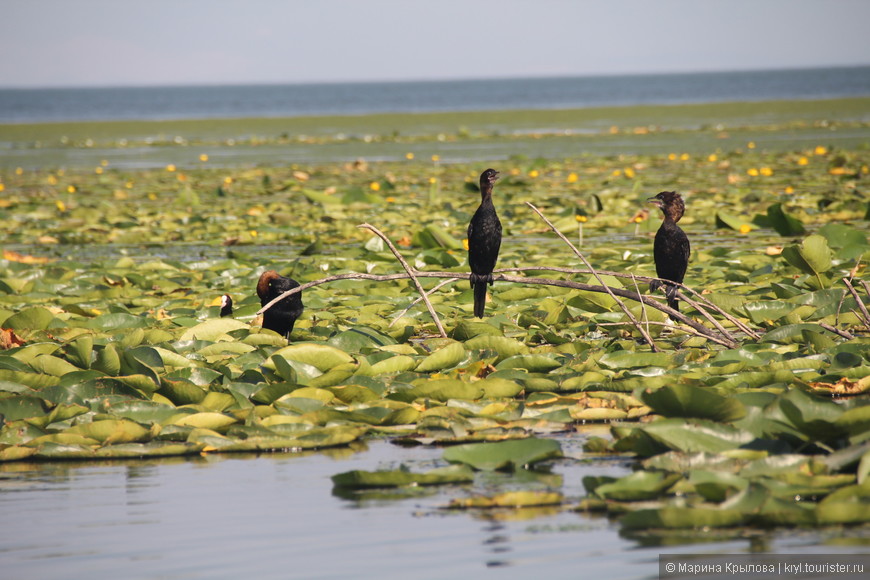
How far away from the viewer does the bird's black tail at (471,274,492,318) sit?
227 inches

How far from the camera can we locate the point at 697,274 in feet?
24.2

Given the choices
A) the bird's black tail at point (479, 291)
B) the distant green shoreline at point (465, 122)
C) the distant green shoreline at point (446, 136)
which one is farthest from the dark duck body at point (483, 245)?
the distant green shoreline at point (465, 122)

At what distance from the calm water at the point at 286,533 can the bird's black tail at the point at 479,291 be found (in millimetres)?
2152

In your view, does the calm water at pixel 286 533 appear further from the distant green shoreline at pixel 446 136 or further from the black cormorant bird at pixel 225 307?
the distant green shoreline at pixel 446 136

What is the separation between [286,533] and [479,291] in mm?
3040

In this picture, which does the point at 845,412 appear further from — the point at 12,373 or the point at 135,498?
the point at 12,373

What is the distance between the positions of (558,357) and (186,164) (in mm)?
18851

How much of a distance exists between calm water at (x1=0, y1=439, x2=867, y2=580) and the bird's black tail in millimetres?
2152

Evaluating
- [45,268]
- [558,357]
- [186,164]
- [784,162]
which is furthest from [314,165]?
[558,357]

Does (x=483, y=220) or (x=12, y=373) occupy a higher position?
(x=483, y=220)

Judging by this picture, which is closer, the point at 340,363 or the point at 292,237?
the point at 340,363

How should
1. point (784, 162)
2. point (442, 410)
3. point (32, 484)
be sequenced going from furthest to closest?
point (784, 162) < point (442, 410) < point (32, 484)

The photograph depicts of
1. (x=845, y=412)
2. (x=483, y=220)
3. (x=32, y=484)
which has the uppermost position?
(x=483, y=220)

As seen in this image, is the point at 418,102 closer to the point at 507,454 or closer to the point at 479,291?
the point at 479,291
